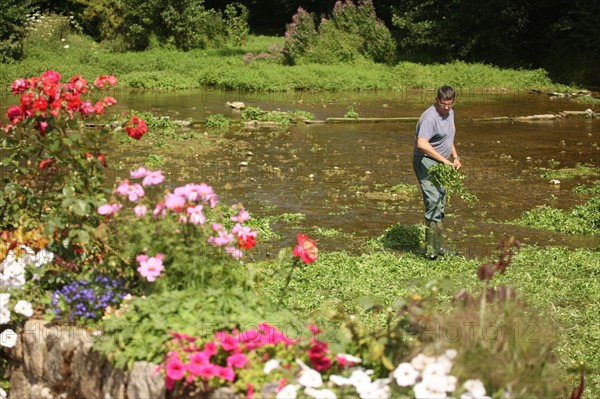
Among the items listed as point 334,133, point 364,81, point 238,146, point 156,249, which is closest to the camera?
point 156,249

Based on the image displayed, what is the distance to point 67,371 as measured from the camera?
14.9 feet

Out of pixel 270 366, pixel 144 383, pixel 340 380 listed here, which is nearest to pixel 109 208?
pixel 144 383

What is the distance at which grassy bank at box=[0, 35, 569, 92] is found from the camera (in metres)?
25.4

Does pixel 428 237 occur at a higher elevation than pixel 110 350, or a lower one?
lower

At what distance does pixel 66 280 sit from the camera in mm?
5027

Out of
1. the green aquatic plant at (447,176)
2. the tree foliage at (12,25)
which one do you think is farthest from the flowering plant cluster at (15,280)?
the tree foliage at (12,25)

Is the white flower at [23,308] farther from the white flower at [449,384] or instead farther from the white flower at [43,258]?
the white flower at [449,384]

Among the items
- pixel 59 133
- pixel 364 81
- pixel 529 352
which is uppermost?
pixel 59 133

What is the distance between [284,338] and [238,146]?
38.2 ft

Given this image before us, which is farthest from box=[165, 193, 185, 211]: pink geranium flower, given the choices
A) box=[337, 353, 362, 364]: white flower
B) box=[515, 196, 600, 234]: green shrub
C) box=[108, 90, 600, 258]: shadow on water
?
box=[515, 196, 600, 234]: green shrub

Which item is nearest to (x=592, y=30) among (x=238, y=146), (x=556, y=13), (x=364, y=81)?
(x=556, y=13)

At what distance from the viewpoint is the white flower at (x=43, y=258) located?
509 centimetres

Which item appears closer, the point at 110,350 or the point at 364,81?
the point at 110,350

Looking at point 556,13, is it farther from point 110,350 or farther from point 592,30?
point 110,350
